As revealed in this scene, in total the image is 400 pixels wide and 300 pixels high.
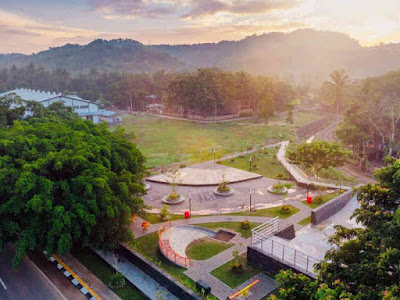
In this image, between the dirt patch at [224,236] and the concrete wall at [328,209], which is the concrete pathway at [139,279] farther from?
the concrete wall at [328,209]

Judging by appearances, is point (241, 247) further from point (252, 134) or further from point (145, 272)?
point (252, 134)

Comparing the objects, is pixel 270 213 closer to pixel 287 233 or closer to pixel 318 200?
pixel 318 200

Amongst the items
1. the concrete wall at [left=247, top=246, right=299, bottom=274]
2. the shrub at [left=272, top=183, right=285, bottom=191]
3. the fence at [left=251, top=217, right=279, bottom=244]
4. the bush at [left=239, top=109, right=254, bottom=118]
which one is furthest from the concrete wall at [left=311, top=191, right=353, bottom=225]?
the bush at [left=239, top=109, right=254, bottom=118]

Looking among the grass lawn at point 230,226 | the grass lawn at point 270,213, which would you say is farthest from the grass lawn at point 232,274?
the grass lawn at point 270,213

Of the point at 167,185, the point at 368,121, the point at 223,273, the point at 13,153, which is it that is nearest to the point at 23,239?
the point at 13,153

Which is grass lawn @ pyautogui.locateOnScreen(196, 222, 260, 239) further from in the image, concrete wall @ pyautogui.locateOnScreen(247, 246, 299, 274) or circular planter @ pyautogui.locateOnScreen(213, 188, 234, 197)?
circular planter @ pyautogui.locateOnScreen(213, 188, 234, 197)

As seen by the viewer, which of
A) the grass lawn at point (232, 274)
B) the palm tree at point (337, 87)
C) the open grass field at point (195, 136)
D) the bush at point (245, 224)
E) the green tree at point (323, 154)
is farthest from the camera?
the palm tree at point (337, 87)
